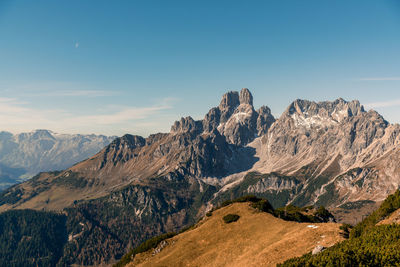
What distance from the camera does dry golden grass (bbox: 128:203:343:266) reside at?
5578 cm

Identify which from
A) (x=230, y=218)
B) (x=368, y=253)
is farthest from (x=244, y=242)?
(x=368, y=253)

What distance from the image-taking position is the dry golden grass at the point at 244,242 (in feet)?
183

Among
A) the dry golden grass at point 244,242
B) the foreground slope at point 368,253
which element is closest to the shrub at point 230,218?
the dry golden grass at point 244,242

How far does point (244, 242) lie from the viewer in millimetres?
73312

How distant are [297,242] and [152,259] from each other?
5204 centimetres

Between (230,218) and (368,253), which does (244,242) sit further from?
(368,253)

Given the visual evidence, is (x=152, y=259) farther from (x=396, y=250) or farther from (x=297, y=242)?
(x=396, y=250)

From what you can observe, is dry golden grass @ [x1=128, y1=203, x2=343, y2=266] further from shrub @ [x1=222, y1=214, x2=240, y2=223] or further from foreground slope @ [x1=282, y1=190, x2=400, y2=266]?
foreground slope @ [x1=282, y1=190, x2=400, y2=266]

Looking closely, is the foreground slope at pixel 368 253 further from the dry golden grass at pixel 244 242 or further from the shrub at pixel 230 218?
the shrub at pixel 230 218

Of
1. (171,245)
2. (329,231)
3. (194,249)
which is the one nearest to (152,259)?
(171,245)

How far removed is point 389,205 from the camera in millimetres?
72938

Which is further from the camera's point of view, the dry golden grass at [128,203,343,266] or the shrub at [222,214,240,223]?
the shrub at [222,214,240,223]

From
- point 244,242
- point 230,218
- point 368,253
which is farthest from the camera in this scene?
point 230,218

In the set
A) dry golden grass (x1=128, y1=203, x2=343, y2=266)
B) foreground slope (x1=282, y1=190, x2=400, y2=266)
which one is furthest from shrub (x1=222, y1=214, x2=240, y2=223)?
foreground slope (x1=282, y1=190, x2=400, y2=266)
